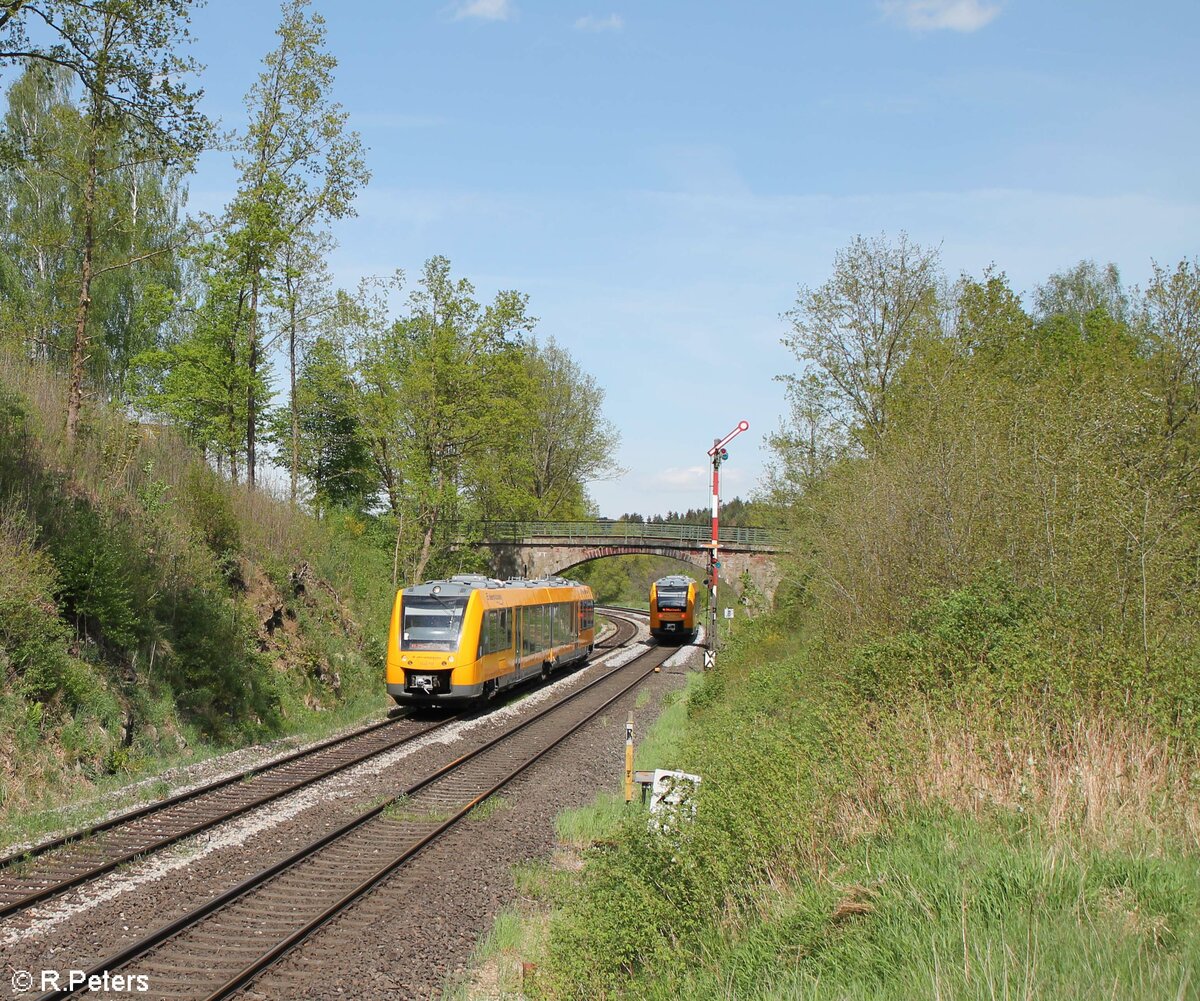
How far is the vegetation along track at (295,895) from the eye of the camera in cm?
667

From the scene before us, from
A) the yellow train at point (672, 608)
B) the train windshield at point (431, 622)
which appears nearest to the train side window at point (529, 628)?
the train windshield at point (431, 622)

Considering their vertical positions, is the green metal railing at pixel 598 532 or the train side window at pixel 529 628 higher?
the green metal railing at pixel 598 532

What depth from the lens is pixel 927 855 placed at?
6.14 meters

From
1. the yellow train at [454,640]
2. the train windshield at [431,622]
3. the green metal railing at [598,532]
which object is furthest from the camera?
the green metal railing at [598,532]

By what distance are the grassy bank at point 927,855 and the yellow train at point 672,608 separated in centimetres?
3034

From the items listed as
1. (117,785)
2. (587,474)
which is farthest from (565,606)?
(587,474)

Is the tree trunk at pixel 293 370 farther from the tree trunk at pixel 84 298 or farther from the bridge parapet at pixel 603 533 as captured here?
the bridge parapet at pixel 603 533

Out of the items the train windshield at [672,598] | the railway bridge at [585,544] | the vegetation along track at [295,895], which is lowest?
the vegetation along track at [295,895]

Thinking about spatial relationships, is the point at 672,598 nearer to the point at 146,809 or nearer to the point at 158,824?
the point at 146,809

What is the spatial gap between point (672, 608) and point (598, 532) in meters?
10.0

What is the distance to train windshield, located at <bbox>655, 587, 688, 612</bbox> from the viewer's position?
41.1 meters

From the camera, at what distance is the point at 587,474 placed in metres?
60.2

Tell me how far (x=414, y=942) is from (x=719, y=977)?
2982 millimetres

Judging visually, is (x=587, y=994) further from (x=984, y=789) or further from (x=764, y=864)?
(x=984, y=789)
